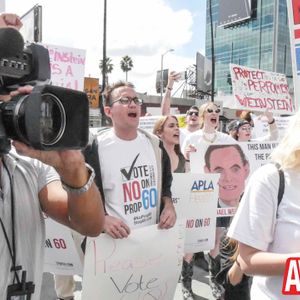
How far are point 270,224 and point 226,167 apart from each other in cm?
275

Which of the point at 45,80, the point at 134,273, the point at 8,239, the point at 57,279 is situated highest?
the point at 45,80

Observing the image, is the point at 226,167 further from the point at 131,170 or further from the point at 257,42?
the point at 257,42

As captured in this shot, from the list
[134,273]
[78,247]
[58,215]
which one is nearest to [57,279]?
[78,247]

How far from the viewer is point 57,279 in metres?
3.35

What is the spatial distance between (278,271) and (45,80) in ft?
3.35

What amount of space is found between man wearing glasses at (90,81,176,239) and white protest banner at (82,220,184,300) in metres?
0.09

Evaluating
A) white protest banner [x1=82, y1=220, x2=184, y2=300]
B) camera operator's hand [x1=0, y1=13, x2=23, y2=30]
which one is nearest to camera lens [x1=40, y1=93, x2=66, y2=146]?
camera operator's hand [x1=0, y1=13, x2=23, y2=30]

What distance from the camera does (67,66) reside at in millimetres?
5262

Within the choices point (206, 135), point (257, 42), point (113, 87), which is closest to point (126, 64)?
point (257, 42)

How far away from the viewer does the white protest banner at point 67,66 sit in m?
5.23

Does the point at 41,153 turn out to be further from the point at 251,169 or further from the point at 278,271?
the point at 251,169

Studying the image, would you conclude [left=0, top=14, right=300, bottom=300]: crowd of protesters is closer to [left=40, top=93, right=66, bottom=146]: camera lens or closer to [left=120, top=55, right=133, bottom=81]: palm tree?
[left=40, top=93, right=66, bottom=146]: camera lens

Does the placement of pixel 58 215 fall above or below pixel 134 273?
above

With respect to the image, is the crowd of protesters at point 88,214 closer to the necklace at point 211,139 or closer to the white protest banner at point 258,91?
the necklace at point 211,139
